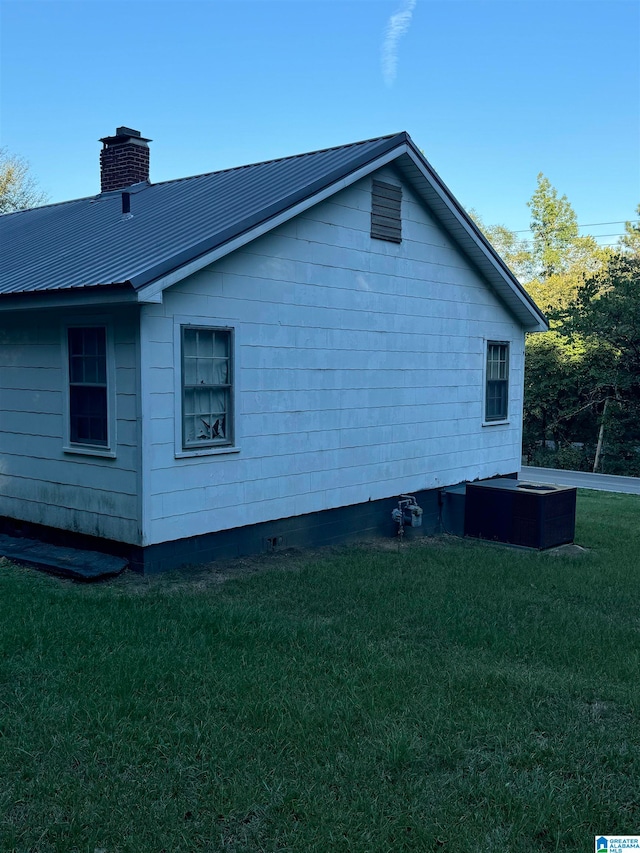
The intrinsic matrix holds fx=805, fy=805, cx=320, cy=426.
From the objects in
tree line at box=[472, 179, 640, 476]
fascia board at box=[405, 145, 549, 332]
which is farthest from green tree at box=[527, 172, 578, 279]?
fascia board at box=[405, 145, 549, 332]

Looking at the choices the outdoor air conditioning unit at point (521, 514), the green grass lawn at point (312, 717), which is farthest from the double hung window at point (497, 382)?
A: the green grass lawn at point (312, 717)

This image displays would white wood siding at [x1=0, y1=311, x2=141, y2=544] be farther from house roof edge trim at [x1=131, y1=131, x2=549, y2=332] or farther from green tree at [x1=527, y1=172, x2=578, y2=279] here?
green tree at [x1=527, y1=172, x2=578, y2=279]

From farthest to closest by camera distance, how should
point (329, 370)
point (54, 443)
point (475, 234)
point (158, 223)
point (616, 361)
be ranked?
point (616, 361), point (475, 234), point (329, 370), point (158, 223), point (54, 443)

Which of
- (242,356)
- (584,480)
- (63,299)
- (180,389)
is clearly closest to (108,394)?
(180,389)

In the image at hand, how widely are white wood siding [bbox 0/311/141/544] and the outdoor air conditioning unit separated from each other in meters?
6.39

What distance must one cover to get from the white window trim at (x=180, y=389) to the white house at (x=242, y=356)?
2 centimetres

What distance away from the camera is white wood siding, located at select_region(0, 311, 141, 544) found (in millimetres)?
9445

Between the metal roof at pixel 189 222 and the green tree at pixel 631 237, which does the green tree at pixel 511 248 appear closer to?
the green tree at pixel 631 237

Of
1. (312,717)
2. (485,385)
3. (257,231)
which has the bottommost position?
(312,717)

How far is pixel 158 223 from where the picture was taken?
37.6ft

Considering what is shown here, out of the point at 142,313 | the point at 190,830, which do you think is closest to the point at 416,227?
the point at 142,313

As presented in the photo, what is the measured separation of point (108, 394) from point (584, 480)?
1948 centimetres

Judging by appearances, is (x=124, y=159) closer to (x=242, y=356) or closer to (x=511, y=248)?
(x=242, y=356)

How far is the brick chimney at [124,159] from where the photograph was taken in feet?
52.1
